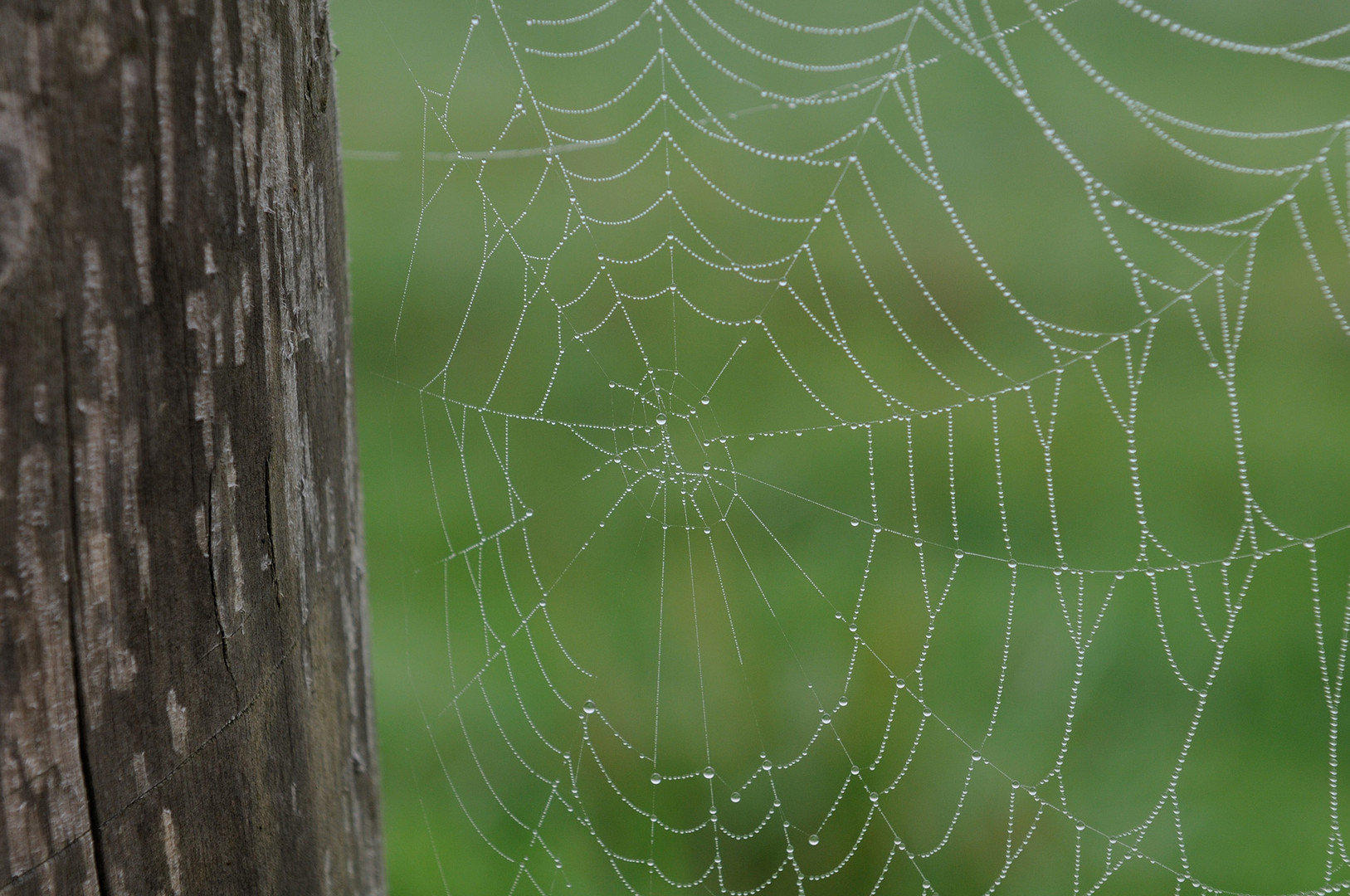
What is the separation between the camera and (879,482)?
→ 289cm

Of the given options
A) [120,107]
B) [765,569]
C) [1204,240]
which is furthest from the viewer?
[1204,240]

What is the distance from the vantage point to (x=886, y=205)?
13.2 ft

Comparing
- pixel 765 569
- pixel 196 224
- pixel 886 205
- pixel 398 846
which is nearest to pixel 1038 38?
pixel 886 205

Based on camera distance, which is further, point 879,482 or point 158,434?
point 879,482

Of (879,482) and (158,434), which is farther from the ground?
(158,434)

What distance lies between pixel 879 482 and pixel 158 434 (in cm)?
236

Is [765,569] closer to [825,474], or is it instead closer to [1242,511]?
[825,474]

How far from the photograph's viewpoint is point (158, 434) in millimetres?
774

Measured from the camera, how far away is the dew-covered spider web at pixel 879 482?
2.10 metres

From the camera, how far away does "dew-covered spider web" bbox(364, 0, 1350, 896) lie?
6.89ft

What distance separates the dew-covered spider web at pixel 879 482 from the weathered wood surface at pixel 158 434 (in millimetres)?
845

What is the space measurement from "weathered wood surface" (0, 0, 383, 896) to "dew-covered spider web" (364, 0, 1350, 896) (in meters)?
0.85

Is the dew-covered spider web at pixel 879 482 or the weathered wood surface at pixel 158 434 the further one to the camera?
the dew-covered spider web at pixel 879 482

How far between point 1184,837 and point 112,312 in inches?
90.0
